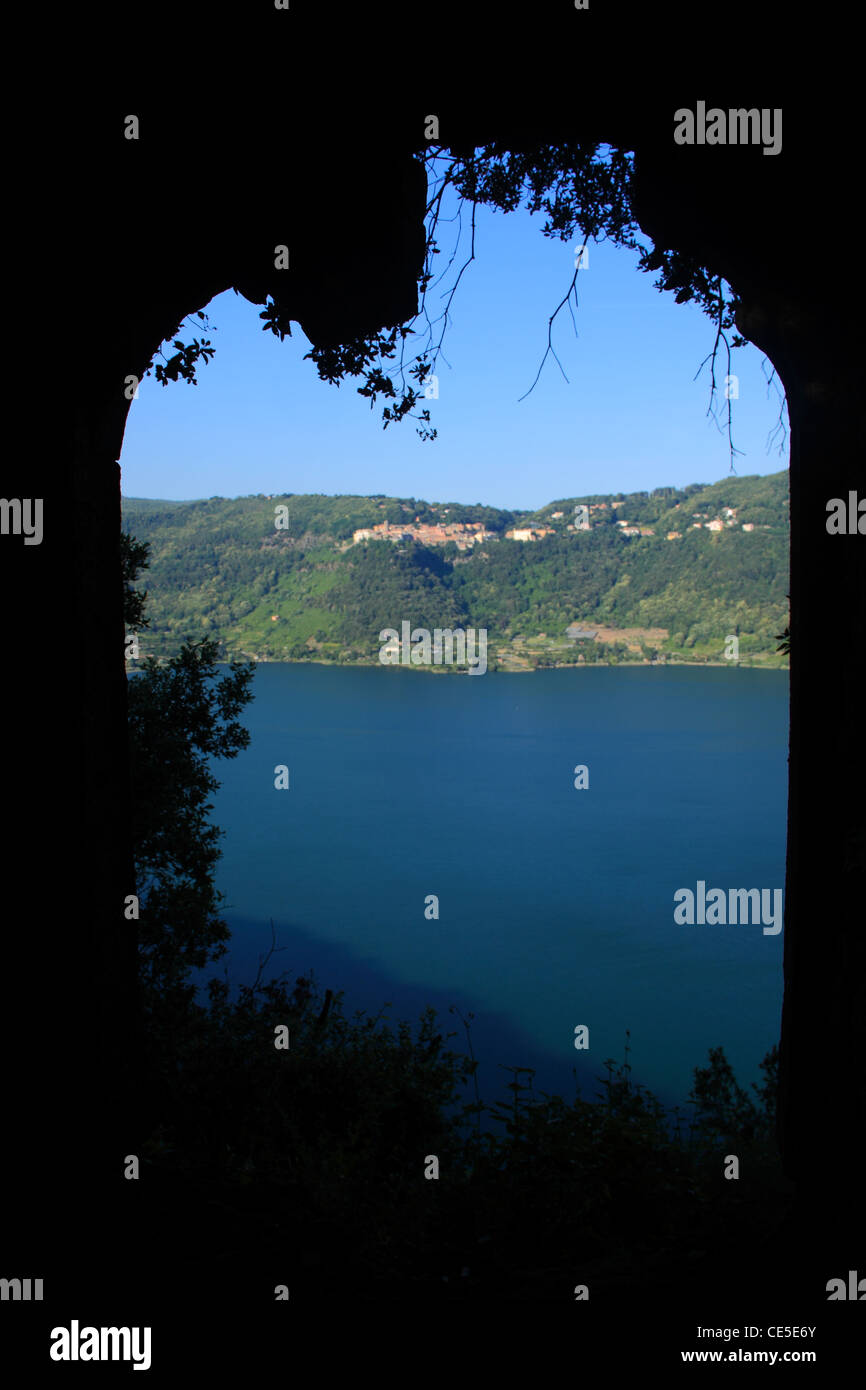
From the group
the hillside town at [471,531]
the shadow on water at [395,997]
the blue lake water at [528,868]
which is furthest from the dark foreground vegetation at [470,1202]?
the hillside town at [471,531]

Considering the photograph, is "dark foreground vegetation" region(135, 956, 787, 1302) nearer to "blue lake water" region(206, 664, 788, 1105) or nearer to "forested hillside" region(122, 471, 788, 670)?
"blue lake water" region(206, 664, 788, 1105)

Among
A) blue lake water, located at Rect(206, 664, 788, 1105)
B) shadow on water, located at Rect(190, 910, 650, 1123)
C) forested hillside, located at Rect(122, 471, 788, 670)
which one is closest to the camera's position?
shadow on water, located at Rect(190, 910, 650, 1123)

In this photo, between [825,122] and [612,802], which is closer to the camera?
[825,122]

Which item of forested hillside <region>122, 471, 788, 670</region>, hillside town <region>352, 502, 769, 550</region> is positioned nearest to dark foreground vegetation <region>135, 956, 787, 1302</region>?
forested hillside <region>122, 471, 788, 670</region>

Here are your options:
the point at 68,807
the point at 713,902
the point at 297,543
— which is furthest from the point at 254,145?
the point at 297,543

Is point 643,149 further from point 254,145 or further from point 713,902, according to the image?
point 713,902

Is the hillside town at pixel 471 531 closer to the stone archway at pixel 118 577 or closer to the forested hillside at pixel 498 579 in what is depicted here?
the forested hillside at pixel 498 579
